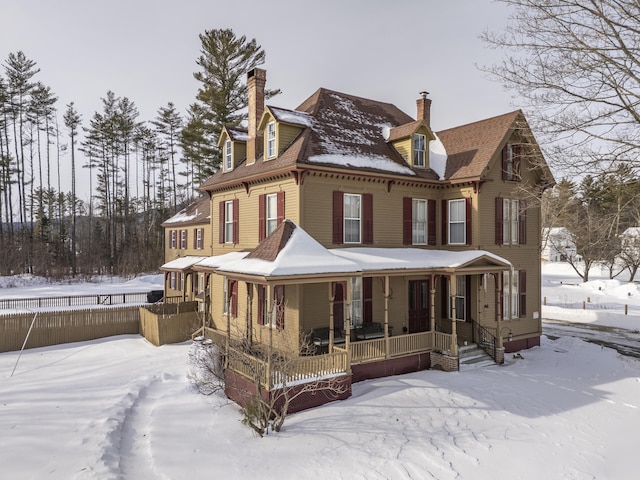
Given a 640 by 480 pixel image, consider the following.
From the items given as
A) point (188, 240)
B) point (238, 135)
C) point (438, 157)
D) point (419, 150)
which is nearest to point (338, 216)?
point (419, 150)

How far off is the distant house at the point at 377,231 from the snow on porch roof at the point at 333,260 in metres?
0.06

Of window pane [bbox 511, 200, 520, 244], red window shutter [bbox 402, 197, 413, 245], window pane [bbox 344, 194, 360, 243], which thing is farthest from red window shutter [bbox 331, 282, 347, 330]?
window pane [bbox 511, 200, 520, 244]

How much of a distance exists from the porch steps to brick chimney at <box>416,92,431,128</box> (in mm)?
10286

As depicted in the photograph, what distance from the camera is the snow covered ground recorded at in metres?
8.19

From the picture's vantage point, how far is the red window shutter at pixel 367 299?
1548 centimetres

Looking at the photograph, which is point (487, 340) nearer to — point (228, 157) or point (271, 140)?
point (271, 140)

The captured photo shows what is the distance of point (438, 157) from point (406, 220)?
4004 millimetres

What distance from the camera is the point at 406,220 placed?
17047 millimetres

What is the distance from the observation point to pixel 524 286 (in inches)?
739


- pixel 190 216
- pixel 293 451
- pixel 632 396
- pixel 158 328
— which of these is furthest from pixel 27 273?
pixel 632 396

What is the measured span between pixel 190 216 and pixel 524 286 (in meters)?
23.6

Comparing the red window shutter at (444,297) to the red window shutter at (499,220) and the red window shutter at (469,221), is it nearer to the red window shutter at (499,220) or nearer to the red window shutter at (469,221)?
the red window shutter at (469,221)

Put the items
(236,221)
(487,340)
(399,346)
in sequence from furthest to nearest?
(236,221)
(487,340)
(399,346)

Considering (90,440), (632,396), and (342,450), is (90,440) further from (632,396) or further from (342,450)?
(632,396)
